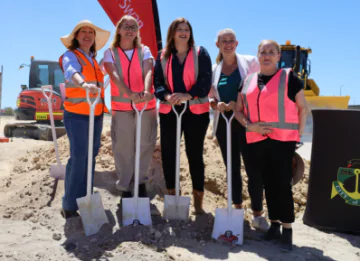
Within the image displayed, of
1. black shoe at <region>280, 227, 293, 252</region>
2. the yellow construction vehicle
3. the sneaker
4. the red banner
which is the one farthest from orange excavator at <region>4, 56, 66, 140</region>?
black shoe at <region>280, 227, 293, 252</region>

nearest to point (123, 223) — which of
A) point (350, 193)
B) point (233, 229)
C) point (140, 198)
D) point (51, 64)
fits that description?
point (140, 198)

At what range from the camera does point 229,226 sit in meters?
3.56

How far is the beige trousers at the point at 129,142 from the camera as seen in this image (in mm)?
3893

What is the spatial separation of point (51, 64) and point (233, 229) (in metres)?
10.6

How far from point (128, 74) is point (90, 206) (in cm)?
131

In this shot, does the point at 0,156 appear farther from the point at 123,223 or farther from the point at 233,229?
the point at 233,229

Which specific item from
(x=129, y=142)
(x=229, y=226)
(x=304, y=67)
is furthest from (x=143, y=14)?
(x=304, y=67)

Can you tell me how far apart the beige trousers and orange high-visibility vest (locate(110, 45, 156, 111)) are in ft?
0.33

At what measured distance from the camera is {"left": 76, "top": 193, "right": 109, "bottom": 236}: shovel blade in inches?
140

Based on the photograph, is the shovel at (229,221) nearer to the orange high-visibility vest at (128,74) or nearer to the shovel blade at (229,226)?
the shovel blade at (229,226)

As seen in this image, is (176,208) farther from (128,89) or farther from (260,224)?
(128,89)

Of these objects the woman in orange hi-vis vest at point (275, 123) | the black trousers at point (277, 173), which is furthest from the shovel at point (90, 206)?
the black trousers at point (277, 173)

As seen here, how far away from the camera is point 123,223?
3.68 m

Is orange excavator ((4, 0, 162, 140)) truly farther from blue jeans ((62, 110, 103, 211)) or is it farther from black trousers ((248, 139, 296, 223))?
black trousers ((248, 139, 296, 223))
